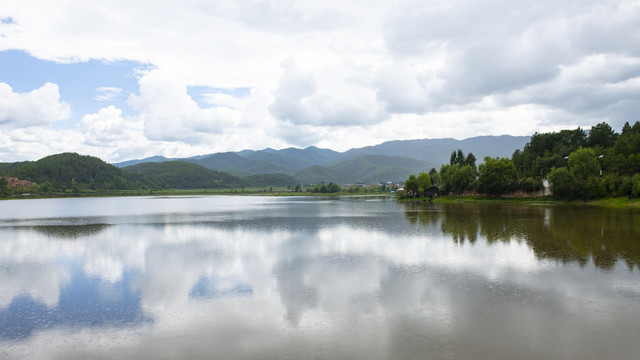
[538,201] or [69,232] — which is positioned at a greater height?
[538,201]

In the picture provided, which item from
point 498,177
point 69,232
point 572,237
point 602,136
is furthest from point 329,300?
point 602,136

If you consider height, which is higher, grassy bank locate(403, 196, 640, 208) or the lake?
grassy bank locate(403, 196, 640, 208)

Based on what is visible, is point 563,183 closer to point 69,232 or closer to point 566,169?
point 566,169

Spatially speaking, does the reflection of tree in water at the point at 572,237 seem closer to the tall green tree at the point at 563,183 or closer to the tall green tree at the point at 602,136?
the tall green tree at the point at 563,183

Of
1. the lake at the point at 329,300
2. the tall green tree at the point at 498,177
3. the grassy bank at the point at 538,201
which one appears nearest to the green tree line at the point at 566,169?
the tall green tree at the point at 498,177

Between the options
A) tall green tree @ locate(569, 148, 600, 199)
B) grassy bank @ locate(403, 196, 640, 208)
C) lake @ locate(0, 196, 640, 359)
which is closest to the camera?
lake @ locate(0, 196, 640, 359)

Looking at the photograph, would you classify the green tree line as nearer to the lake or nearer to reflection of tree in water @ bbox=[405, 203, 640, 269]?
reflection of tree in water @ bbox=[405, 203, 640, 269]

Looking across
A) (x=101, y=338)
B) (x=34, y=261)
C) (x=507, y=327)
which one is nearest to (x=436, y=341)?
(x=507, y=327)

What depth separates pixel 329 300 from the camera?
18125mm

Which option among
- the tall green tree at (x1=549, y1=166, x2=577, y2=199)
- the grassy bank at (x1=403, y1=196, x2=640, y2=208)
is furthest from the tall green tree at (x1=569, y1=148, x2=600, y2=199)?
the grassy bank at (x1=403, y1=196, x2=640, y2=208)

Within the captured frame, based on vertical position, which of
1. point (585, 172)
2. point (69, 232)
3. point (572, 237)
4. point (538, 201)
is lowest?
point (69, 232)

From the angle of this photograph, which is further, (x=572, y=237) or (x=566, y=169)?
(x=566, y=169)

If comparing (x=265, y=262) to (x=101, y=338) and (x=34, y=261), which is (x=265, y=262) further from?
(x=34, y=261)

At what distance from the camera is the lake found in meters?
13.0
